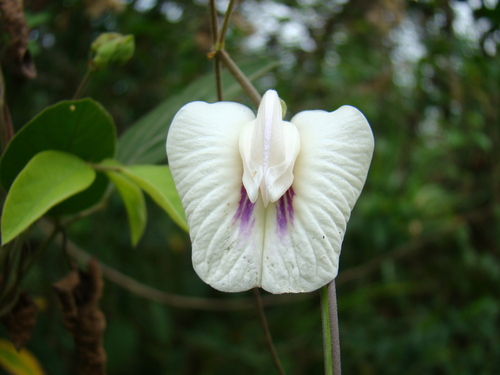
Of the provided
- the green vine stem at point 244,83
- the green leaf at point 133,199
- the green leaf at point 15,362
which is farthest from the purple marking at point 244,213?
the green leaf at point 15,362

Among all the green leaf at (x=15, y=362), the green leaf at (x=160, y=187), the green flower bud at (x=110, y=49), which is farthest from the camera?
the green leaf at (x=15, y=362)

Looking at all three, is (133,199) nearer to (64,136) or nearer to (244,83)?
(64,136)

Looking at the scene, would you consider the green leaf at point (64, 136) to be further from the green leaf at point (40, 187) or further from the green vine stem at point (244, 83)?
the green vine stem at point (244, 83)

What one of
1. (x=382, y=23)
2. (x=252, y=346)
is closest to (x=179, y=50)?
(x=382, y=23)

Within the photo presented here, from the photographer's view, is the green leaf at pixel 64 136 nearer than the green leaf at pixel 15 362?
Yes

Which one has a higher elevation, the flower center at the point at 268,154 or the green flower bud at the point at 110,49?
the flower center at the point at 268,154

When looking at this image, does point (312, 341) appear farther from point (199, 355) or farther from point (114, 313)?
point (114, 313)
